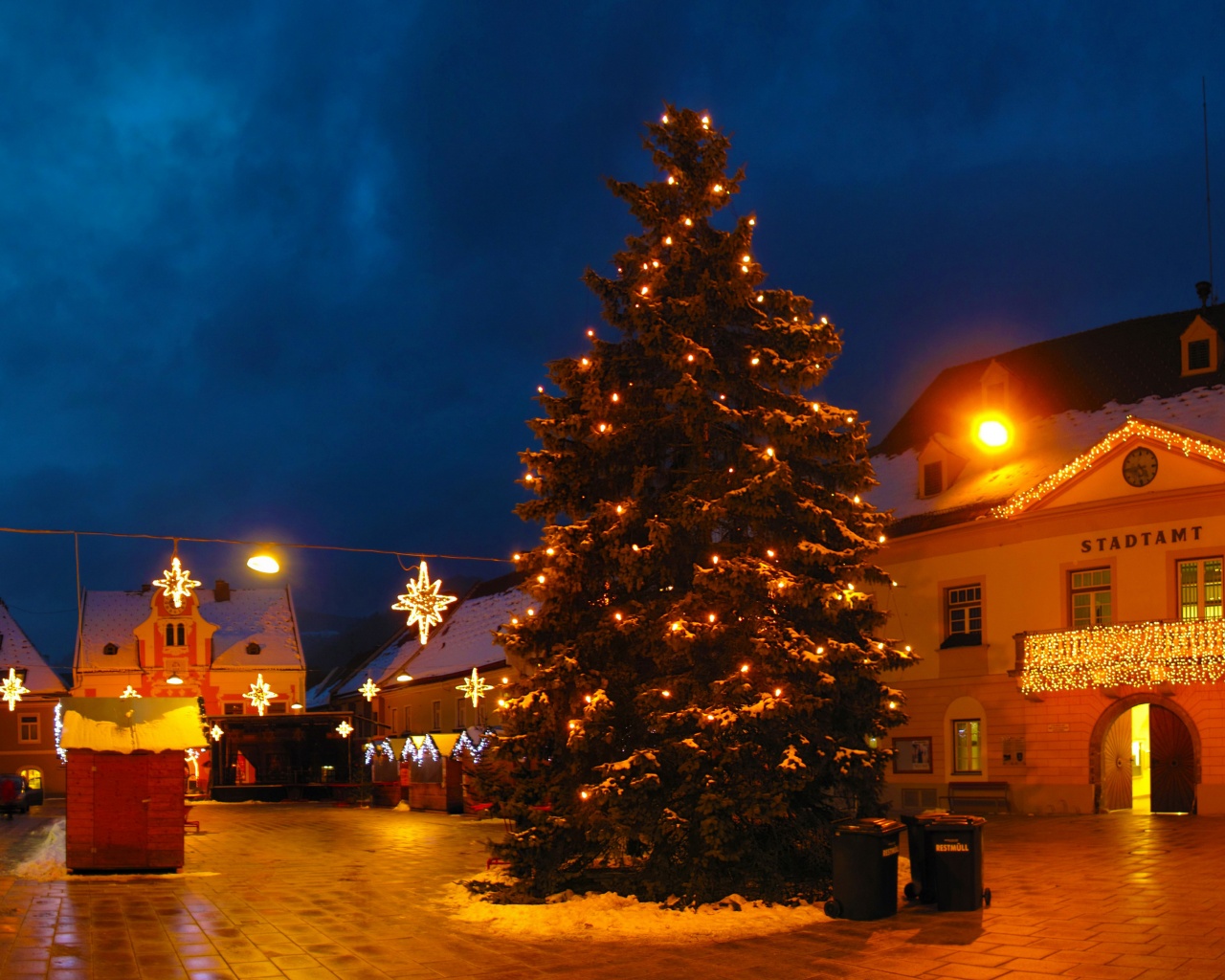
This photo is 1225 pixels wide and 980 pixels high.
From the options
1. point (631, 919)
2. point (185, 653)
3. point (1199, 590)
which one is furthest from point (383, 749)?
point (631, 919)

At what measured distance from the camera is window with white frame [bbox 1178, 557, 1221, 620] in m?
25.6

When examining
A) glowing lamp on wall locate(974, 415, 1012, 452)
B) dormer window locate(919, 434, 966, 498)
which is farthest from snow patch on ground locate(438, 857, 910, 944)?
glowing lamp on wall locate(974, 415, 1012, 452)

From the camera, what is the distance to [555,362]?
16.9 meters

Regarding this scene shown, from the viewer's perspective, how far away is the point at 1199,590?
84.8 feet

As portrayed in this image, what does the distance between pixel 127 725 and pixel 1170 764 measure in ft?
68.9

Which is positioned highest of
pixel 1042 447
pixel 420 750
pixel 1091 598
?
pixel 1042 447

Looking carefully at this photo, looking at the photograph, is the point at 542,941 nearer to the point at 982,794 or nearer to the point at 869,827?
the point at 869,827

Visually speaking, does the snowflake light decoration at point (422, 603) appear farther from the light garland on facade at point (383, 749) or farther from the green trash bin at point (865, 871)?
the light garland on facade at point (383, 749)

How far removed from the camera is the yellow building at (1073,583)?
84.5 ft

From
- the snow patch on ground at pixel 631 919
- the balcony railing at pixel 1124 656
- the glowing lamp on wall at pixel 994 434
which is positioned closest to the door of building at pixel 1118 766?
the balcony railing at pixel 1124 656

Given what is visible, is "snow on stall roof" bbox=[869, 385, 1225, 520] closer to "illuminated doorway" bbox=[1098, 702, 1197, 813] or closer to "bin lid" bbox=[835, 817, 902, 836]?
"illuminated doorway" bbox=[1098, 702, 1197, 813]

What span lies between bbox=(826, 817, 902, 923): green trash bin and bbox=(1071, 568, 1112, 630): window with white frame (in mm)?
15726

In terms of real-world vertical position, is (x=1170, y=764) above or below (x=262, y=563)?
below

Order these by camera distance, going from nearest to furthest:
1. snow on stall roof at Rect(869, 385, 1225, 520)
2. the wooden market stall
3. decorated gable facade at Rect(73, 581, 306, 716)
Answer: the wooden market stall < snow on stall roof at Rect(869, 385, 1225, 520) < decorated gable facade at Rect(73, 581, 306, 716)
